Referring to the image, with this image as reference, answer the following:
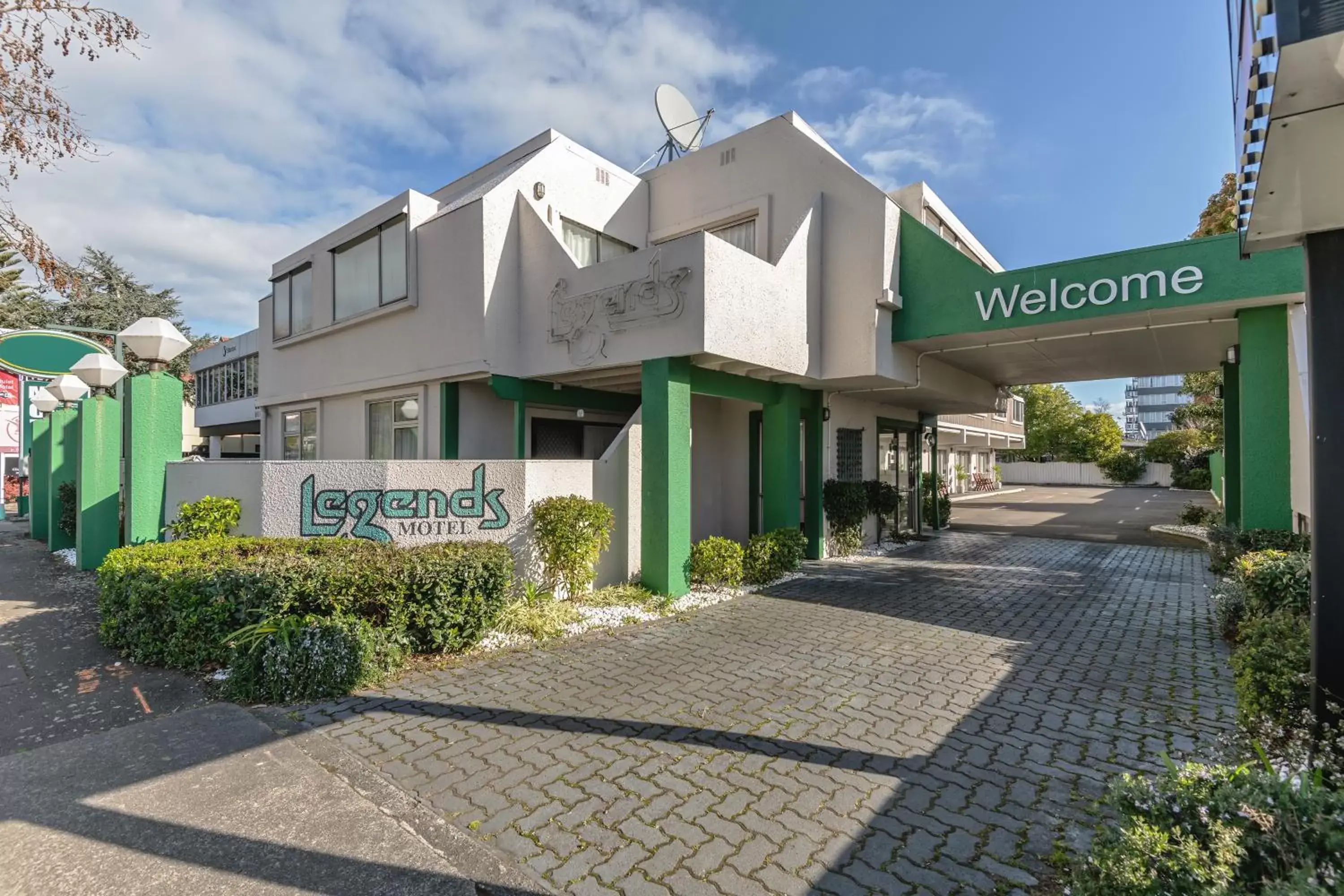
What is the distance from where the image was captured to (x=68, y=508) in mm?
11570

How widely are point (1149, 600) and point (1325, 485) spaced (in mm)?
6402

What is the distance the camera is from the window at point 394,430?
1055cm

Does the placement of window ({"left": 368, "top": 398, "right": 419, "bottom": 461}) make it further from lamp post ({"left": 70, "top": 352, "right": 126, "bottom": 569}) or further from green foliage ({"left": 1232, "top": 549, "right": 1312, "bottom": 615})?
green foliage ({"left": 1232, "top": 549, "right": 1312, "bottom": 615})

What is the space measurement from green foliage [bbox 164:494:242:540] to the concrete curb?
4.55m

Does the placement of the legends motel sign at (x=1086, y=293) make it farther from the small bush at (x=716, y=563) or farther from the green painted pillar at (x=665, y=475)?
the small bush at (x=716, y=563)

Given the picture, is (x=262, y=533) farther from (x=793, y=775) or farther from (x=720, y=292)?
(x=793, y=775)

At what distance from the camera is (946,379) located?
474 inches

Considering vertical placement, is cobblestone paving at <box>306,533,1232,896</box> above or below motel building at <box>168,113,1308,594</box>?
below

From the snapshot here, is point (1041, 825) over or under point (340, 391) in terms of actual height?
under

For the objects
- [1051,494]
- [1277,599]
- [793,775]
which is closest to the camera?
[793,775]

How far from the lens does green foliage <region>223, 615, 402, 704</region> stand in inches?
179

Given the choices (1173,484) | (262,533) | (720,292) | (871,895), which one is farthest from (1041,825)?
(1173,484)

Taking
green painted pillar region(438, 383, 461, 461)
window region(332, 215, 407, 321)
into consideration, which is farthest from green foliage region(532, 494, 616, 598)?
window region(332, 215, 407, 321)

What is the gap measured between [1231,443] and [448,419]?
14.1m
